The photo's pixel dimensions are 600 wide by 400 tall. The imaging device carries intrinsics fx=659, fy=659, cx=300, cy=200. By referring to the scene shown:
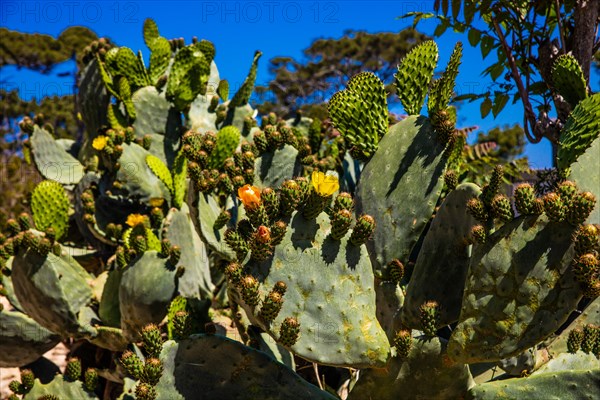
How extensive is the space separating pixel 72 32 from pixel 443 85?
19592mm

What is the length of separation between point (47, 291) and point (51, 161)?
231 centimetres

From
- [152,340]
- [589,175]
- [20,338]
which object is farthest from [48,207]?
[589,175]

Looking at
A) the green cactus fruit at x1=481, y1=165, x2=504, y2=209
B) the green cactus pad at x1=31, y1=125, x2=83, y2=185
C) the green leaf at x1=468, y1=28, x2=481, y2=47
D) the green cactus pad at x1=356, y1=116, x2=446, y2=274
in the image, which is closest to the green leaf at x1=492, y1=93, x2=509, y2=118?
the green leaf at x1=468, y1=28, x2=481, y2=47

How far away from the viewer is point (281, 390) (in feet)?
7.08

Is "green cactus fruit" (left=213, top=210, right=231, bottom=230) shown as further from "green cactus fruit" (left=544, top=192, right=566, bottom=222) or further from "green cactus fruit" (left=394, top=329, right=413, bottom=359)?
"green cactus fruit" (left=544, top=192, right=566, bottom=222)

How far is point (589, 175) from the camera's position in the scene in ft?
7.39

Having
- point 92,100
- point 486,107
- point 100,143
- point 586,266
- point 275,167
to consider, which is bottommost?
point 586,266

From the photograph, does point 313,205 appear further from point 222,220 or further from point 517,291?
point 222,220

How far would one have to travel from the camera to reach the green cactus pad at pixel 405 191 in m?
2.38

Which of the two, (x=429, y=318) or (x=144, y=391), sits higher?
(x=429, y=318)

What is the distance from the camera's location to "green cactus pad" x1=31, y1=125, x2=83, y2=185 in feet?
16.2

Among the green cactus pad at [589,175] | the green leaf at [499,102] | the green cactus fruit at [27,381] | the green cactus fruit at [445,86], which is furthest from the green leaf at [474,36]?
the green cactus fruit at [27,381]

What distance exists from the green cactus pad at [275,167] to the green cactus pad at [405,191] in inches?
19.0

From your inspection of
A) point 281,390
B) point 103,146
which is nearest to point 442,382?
point 281,390
